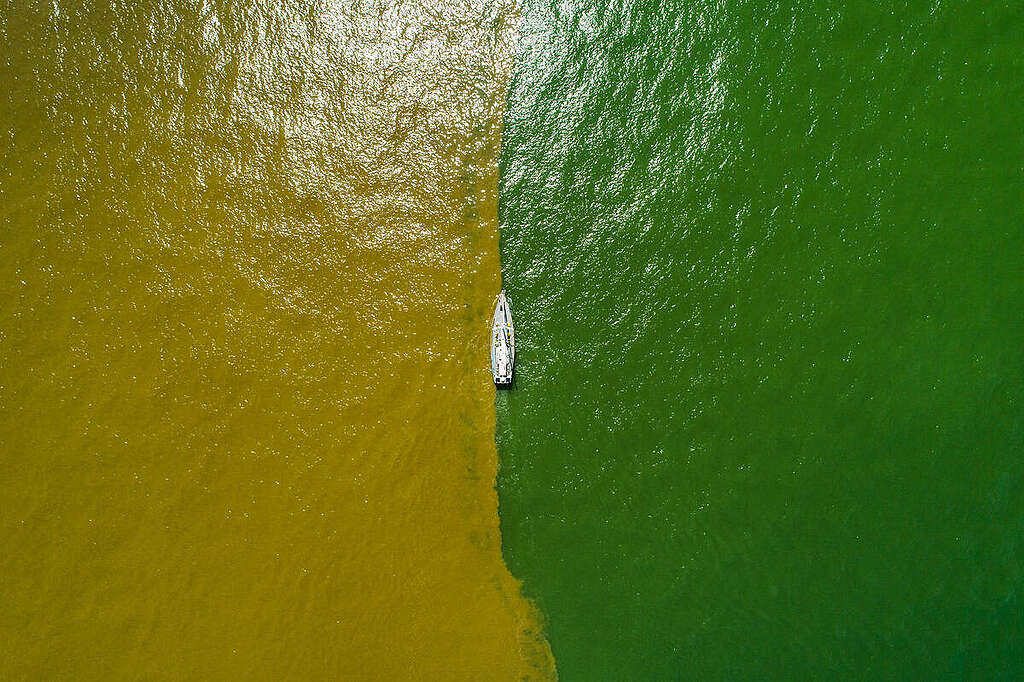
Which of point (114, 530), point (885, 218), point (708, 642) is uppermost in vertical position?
point (885, 218)

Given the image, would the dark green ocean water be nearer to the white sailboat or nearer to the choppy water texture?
the white sailboat

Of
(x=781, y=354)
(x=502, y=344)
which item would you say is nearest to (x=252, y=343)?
(x=502, y=344)

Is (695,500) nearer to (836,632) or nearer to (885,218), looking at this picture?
(836,632)

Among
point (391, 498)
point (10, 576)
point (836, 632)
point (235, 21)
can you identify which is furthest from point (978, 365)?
point (10, 576)

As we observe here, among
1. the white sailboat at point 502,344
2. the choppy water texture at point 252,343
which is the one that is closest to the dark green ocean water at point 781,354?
the white sailboat at point 502,344

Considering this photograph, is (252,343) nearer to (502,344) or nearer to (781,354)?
(502,344)
